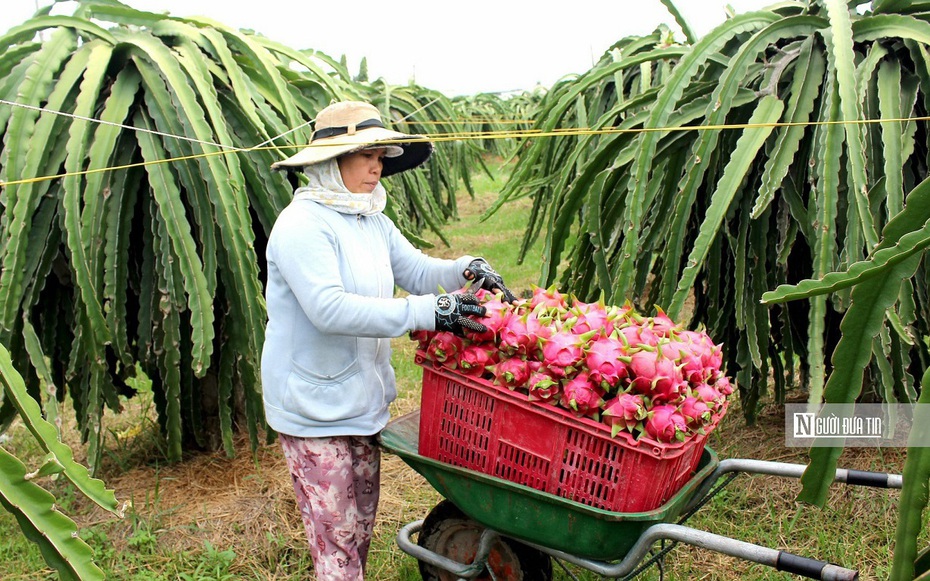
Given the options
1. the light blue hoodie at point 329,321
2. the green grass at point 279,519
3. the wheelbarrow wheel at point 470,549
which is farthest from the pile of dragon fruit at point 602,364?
the green grass at point 279,519

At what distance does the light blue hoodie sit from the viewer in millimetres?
1921

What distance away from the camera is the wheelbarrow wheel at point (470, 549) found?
218cm

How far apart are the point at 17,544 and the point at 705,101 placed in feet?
9.13

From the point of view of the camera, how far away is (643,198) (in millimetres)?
2543

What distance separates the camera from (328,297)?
1.92 m

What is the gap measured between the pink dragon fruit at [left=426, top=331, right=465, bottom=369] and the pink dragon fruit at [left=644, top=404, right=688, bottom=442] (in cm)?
49

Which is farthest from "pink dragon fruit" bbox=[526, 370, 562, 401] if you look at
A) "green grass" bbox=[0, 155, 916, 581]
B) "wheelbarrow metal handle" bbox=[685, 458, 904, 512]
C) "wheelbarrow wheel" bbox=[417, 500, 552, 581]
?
"green grass" bbox=[0, 155, 916, 581]

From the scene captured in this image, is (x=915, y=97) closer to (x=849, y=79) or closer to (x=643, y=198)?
(x=849, y=79)

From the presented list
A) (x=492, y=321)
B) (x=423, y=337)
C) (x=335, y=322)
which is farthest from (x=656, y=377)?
(x=335, y=322)

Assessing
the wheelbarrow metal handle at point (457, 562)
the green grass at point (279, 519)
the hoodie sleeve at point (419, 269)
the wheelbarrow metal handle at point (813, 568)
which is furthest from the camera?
the green grass at point (279, 519)

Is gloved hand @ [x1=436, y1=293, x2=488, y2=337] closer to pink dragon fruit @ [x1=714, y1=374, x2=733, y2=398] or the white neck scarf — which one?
the white neck scarf

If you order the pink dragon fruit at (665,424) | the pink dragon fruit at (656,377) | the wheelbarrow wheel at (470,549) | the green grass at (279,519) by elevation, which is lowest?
the green grass at (279,519)

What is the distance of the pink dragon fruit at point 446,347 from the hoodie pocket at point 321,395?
27 cm

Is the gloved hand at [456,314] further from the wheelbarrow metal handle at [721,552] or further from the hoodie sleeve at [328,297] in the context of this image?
the wheelbarrow metal handle at [721,552]
